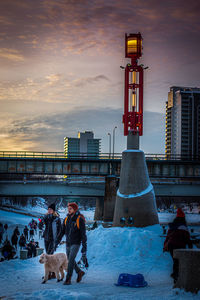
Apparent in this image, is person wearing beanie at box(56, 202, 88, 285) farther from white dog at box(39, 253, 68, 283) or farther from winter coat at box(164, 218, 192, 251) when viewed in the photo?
winter coat at box(164, 218, 192, 251)

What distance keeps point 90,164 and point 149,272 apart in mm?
38386

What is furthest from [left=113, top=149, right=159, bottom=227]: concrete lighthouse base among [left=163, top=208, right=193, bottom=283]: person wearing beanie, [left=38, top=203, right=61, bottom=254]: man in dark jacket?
[left=163, top=208, right=193, bottom=283]: person wearing beanie

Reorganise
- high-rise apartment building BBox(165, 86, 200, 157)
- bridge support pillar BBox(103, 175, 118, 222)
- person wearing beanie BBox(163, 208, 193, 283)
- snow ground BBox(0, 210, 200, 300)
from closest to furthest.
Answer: snow ground BBox(0, 210, 200, 300)
person wearing beanie BBox(163, 208, 193, 283)
bridge support pillar BBox(103, 175, 118, 222)
high-rise apartment building BBox(165, 86, 200, 157)

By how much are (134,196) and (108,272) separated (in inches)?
500

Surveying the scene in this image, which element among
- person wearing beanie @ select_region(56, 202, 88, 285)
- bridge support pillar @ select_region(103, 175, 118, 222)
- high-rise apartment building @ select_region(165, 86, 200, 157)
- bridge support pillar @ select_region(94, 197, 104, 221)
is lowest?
bridge support pillar @ select_region(94, 197, 104, 221)

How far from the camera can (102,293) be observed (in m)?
8.54

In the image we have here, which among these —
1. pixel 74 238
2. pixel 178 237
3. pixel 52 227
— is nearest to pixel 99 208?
pixel 52 227

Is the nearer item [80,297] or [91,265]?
[80,297]

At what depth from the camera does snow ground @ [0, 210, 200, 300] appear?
793cm

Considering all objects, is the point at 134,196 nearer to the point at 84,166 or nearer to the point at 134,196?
→ the point at 134,196

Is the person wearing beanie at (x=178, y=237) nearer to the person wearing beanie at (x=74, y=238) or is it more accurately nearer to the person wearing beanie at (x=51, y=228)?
the person wearing beanie at (x=74, y=238)

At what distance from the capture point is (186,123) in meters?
174

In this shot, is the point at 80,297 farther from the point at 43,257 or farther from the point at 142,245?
the point at 142,245

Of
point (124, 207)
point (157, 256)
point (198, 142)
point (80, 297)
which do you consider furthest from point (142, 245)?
point (198, 142)
